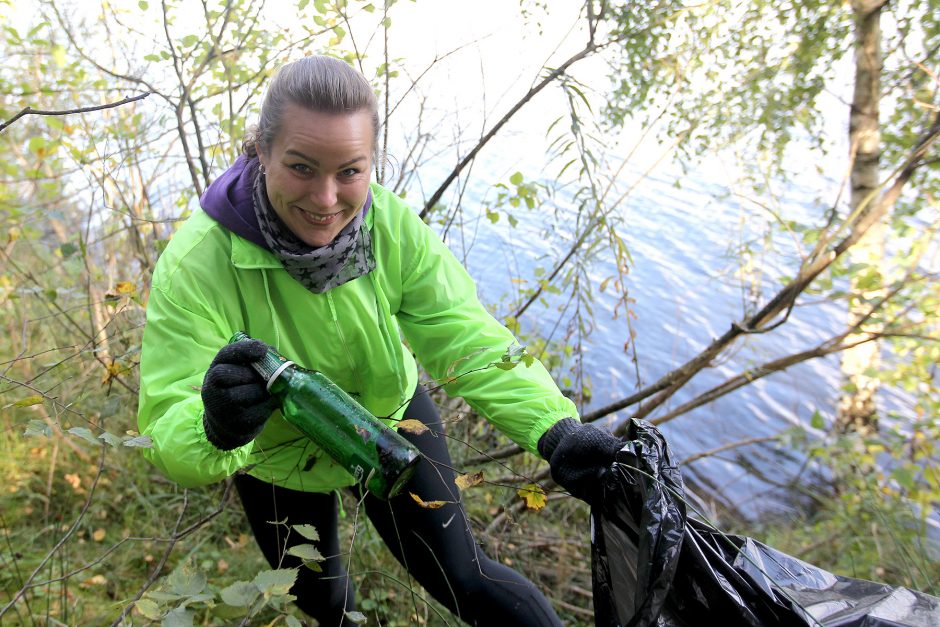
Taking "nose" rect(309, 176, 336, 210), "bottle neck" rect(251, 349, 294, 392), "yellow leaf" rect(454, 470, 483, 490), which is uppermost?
"nose" rect(309, 176, 336, 210)

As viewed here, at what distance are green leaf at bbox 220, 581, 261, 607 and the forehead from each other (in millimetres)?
938

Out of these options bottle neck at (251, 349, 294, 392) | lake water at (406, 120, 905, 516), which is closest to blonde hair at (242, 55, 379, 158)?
bottle neck at (251, 349, 294, 392)

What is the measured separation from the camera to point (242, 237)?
1.58 meters

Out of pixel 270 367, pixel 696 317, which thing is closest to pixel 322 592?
pixel 270 367

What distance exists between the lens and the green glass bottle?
1286 millimetres

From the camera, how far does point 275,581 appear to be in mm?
1194

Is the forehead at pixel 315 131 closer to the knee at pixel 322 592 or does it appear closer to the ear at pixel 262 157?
the ear at pixel 262 157

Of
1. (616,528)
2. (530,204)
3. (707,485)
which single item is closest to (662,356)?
(707,485)

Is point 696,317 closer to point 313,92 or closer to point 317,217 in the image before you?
point 317,217

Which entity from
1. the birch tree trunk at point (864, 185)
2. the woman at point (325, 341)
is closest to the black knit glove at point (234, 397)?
the woman at point (325, 341)

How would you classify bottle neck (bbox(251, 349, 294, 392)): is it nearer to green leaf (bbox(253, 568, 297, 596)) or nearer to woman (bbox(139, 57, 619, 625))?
woman (bbox(139, 57, 619, 625))

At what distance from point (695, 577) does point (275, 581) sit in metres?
0.83

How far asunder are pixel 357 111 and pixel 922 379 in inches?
163

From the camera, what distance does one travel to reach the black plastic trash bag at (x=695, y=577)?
126 cm
